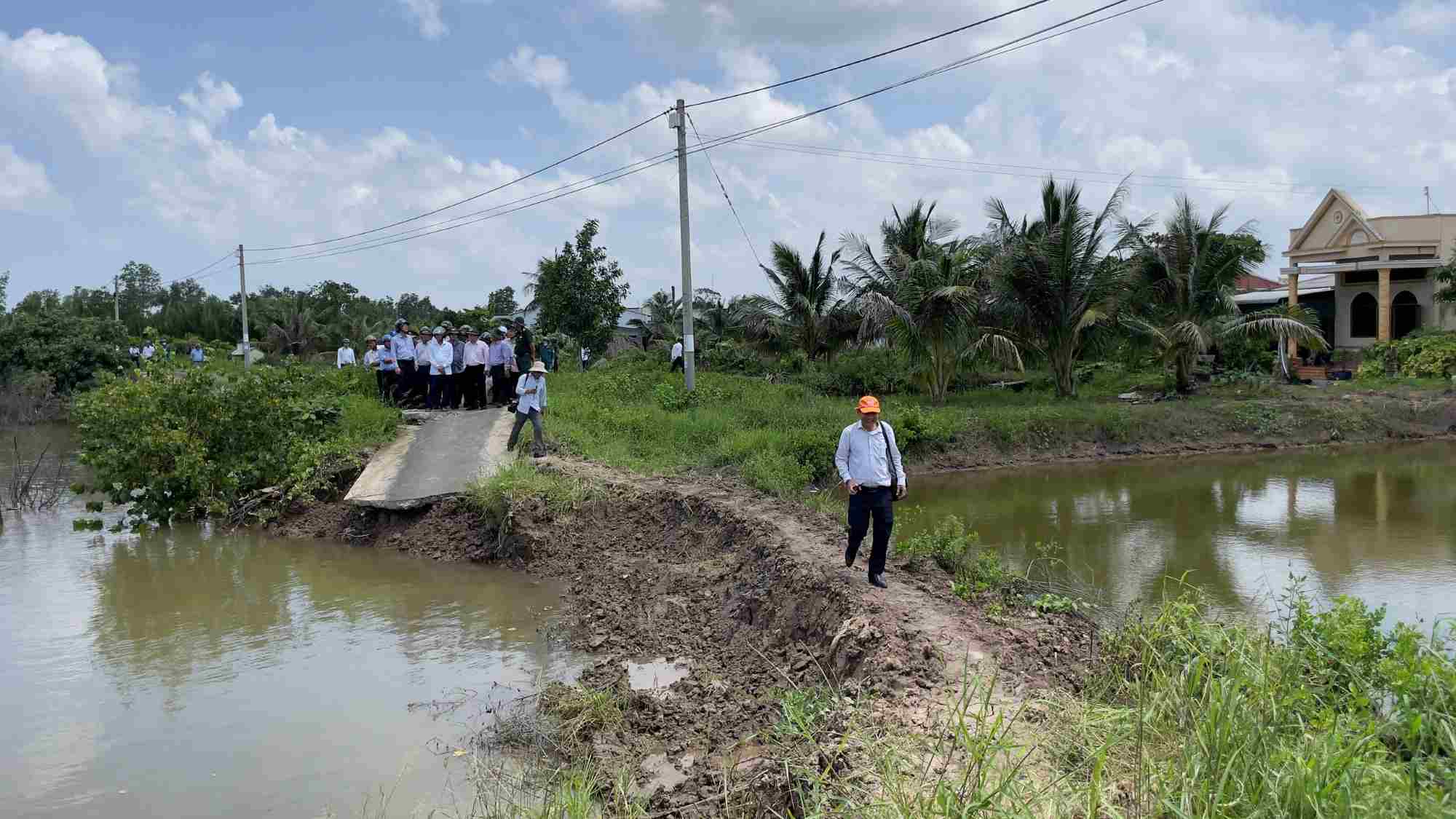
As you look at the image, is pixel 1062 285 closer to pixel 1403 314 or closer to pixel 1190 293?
pixel 1190 293

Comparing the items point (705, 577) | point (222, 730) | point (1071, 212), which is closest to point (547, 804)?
point (222, 730)

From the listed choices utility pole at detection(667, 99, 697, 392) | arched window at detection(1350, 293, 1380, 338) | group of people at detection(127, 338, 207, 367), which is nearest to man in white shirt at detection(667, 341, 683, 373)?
utility pole at detection(667, 99, 697, 392)

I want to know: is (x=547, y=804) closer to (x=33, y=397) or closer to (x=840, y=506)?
(x=840, y=506)

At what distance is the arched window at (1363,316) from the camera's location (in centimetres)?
3094

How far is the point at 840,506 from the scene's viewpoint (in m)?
12.1

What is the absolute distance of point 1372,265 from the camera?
28.1 meters

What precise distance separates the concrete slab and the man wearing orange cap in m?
6.53

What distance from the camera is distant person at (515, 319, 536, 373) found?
675 inches

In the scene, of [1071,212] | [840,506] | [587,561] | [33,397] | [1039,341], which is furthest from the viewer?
[33,397]

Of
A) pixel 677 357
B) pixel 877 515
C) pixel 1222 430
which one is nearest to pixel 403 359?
pixel 677 357

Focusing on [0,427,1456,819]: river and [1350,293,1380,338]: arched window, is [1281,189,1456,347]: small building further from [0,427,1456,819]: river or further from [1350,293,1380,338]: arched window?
[0,427,1456,819]: river

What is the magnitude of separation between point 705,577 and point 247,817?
497cm

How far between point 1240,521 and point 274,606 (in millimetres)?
12003

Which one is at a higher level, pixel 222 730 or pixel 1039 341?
pixel 1039 341
